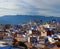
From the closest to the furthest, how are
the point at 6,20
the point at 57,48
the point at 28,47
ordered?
the point at 57,48
the point at 28,47
the point at 6,20

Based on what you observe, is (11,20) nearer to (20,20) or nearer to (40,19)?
(20,20)

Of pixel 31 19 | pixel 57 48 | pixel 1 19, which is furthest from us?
pixel 1 19

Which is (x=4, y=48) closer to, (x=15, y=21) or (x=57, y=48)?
(x=57, y=48)

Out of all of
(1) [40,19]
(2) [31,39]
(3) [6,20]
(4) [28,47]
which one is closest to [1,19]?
(3) [6,20]

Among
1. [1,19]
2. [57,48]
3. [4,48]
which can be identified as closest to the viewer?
[4,48]

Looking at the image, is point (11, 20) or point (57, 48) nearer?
point (57, 48)

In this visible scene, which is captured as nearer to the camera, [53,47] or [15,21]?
[53,47]

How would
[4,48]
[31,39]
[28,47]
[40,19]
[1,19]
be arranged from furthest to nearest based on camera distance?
1. [1,19]
2. [40,19]
3. [31,39]
4. [28,47]
5. [4,48]
